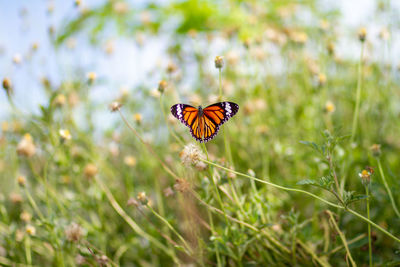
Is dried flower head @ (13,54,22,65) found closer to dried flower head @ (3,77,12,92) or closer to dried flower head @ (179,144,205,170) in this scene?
dried flower head @ (3,77,12,92)

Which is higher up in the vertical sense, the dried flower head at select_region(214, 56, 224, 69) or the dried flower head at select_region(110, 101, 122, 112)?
the dried flower head at select_region(214, 56, 224, 69)

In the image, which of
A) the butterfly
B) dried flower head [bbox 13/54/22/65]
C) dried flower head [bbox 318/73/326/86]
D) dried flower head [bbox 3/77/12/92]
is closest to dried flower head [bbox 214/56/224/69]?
the butterfly

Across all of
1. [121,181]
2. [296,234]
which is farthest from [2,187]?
[296,234]

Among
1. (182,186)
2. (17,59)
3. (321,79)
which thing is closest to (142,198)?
(182,186)

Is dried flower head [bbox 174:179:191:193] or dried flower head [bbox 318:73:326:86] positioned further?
dried flower head [bbox 318:73:326:86]

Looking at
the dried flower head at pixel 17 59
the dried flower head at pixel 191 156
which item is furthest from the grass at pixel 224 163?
the dried flower head at pixel 17 59

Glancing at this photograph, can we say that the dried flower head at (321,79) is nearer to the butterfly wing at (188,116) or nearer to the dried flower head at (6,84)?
the butterfly wing at (188,116)

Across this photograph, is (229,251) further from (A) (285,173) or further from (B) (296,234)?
Result: (A) (285,173)
